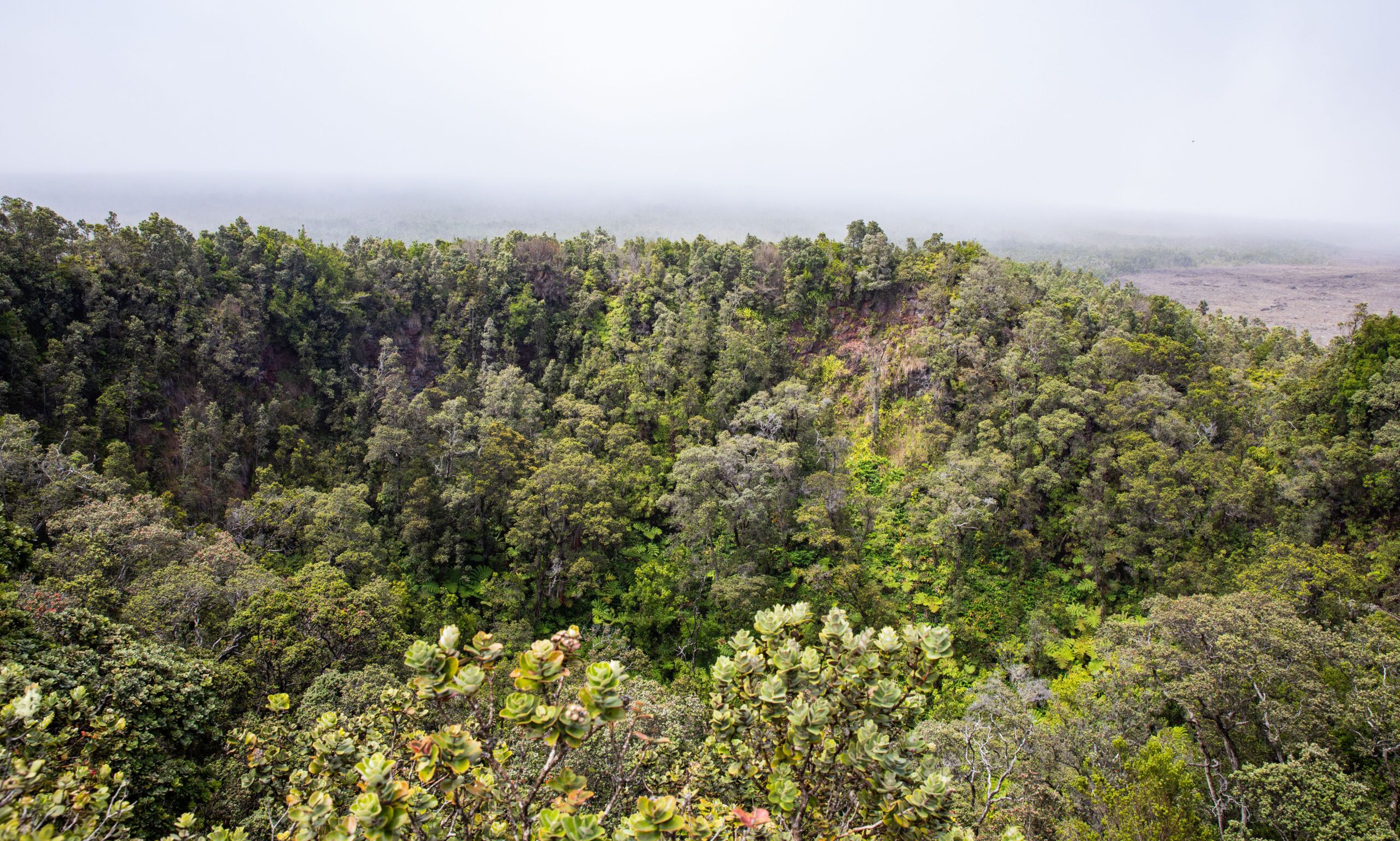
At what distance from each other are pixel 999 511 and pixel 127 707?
79.0 ft

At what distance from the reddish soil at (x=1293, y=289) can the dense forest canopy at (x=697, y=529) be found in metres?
14.7

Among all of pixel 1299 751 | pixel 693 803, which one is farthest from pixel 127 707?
pixel 1299 751

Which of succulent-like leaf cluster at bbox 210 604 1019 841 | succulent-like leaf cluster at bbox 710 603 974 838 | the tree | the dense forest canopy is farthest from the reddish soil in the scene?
succulent-like leaf cluster at bbox 210 604 1019 841

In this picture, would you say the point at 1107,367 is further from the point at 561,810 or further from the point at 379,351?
the point at 379,351

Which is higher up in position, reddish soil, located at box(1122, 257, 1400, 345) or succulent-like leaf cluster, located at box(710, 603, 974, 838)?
reddish soil, located at box(1122, 257, 1400, 345)

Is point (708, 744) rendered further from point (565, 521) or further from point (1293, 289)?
point (1293, 289)

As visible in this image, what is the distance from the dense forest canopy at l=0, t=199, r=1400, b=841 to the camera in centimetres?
729

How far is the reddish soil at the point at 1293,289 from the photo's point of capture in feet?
145

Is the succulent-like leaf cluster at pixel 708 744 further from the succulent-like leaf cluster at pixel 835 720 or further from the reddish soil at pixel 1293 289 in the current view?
the reddish soil at pixel 1293 289

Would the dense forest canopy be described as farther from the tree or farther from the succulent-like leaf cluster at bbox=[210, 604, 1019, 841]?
the tree

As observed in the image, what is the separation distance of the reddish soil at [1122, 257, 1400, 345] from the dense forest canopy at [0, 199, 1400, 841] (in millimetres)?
14746

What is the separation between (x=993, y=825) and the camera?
11180 millimetres

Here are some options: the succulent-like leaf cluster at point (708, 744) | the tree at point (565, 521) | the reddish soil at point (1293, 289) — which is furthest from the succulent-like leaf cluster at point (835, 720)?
the reddish soil at point (1293, 289)

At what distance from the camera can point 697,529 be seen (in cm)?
2214
